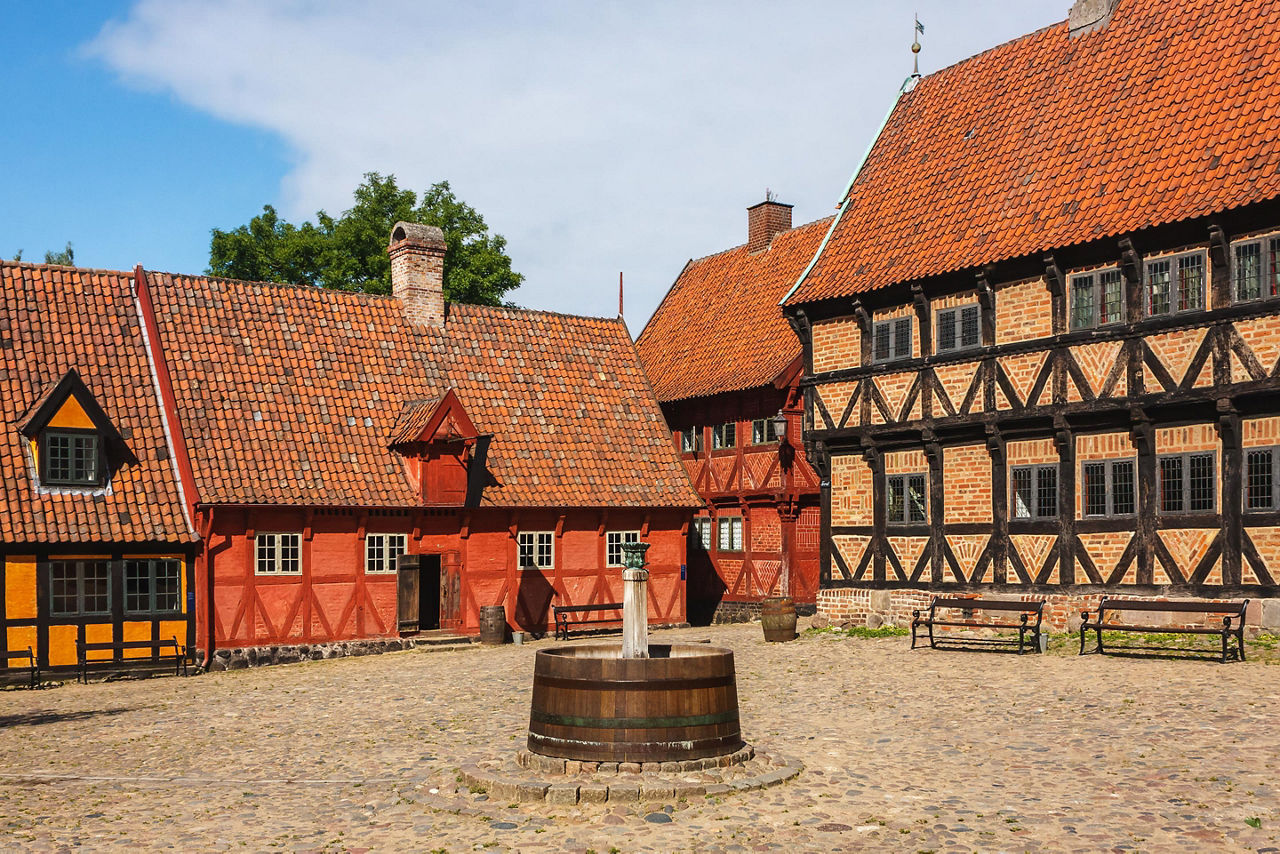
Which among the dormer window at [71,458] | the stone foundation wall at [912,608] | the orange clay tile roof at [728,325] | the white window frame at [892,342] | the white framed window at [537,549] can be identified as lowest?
the stone foundation wall at [912,608]

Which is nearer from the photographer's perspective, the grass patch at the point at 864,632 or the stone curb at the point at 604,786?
the stone curb at the point at 604,786

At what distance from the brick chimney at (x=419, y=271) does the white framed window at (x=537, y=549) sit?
5.86 metres

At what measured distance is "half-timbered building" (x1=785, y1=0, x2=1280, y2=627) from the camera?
1930 cm

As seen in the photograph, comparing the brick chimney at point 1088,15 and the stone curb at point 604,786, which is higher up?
the brick chimney at point 1088,15

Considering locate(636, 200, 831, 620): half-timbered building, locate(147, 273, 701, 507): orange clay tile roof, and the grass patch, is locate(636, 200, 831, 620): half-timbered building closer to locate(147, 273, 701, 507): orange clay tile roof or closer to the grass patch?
locate(147, 273, 701, 507): orange clay tile roof

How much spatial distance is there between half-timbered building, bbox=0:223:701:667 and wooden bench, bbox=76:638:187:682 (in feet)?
0.85

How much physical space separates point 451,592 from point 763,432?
9002mm

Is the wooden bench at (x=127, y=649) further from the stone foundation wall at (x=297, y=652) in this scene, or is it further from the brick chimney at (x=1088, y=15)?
the brick chimney at (x=1088, y=15)

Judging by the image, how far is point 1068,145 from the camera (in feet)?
75.8

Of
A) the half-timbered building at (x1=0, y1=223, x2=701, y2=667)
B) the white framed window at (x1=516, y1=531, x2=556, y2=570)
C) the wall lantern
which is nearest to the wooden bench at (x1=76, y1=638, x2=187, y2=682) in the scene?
the half-timbered building at (x1=0, y1=223, x2=701, y2=667)

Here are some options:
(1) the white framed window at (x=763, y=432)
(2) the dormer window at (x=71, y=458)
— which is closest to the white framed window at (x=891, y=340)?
(1) the white framed window at (x=763, y=432)

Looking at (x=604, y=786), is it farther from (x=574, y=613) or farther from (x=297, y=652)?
(x=574, y=613)

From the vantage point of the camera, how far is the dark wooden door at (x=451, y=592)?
2700cm

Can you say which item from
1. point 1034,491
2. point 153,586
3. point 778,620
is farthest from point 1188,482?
point 153,586
